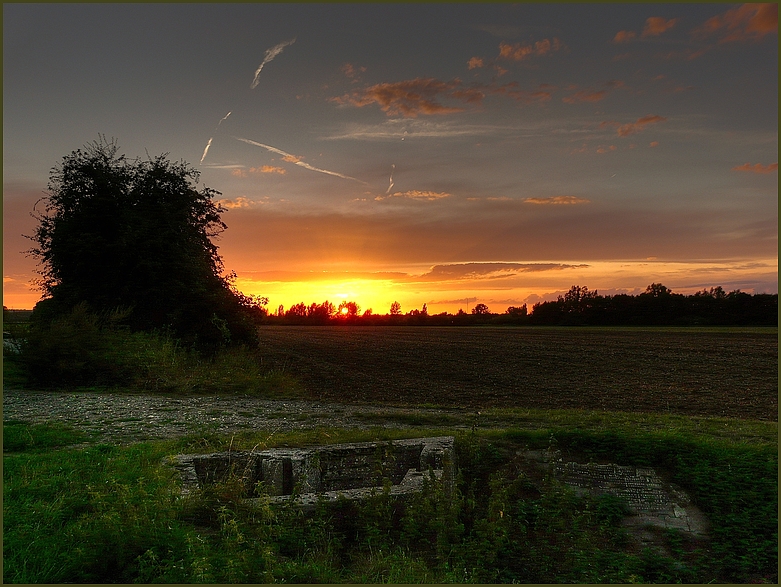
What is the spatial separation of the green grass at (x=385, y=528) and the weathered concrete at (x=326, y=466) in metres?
0.39

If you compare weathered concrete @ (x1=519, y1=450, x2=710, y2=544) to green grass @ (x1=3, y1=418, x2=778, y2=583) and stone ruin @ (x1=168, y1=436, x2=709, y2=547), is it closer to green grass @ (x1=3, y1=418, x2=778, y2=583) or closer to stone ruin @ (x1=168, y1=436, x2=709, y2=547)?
stone ruin @ (x1=168, y1=436, x2=709, y2=547)

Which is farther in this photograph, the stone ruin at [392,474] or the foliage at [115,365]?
the foliage at [115,365]

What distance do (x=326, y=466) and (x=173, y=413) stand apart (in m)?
6.40

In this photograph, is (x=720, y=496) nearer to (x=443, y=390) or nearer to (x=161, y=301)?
(x=443, y=390)

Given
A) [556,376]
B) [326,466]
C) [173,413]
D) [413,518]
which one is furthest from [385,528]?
[556,376]

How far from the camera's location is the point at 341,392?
19.0 m

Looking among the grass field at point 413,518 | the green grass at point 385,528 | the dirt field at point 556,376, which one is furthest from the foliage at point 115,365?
the green grass at point 385,528

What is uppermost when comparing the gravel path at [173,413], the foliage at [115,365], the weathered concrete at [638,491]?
the foliage at [115,365]

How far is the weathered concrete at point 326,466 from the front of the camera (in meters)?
8.38

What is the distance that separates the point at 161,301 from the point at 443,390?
13488 mm

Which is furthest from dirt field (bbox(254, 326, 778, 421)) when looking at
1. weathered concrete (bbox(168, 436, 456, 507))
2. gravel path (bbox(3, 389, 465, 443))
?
weathered concrete (bbox(168, 436, 456, 507))

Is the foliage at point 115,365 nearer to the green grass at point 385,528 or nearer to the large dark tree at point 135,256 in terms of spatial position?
the large dark tree at point 135,256

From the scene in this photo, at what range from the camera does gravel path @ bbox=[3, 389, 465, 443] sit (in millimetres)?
11711

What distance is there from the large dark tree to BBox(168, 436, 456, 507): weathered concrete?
51.3ft
